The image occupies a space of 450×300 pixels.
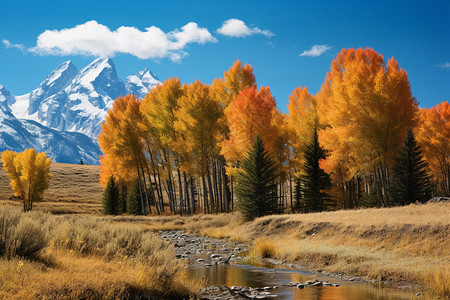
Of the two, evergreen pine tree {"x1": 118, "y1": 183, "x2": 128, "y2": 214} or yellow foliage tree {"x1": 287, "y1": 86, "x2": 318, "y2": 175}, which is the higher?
yellow foliage tree {"x1": 287, "y1": 86, "x2": 318, "y2": 175}

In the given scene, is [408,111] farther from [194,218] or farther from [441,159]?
[441,159]

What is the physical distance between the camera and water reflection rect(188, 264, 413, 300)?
8680 mm

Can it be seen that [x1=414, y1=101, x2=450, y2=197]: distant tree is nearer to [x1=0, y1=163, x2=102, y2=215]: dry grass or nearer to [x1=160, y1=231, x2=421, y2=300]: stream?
[x1=160, y1=231, x2=421, y2=300]: stream

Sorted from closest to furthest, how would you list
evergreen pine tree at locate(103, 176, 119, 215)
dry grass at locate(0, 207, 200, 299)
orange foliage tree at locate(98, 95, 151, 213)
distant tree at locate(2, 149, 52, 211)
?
Result: dry grass at locate(0, 207, 200, 299), orange foliage tree at locate(98, 95, 151, 213), evergreen pine tree at locate(103, 176, 119, 215), distant tree at locate(2, 149, 52, 211)

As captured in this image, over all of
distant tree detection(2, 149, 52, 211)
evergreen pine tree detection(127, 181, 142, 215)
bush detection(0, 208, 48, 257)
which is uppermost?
distant tree detection(2, 149, 52, 211)

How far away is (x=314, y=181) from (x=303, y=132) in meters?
5.69

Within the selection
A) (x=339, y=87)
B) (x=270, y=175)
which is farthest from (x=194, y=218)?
(x=339, y=87)

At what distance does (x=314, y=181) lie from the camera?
27.6m

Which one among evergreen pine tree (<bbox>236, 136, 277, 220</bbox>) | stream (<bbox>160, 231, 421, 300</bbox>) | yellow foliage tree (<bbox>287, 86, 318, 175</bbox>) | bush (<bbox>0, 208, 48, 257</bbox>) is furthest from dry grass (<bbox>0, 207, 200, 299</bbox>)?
yellow foliage tree (<bbox>287, 86, 318, 175</bbox>)

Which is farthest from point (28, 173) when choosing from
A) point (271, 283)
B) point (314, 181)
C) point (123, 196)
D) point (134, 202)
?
point (271, 283)

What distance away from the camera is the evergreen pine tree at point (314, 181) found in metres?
27.3

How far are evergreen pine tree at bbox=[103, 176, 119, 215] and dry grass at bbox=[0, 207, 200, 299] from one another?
1247 inches

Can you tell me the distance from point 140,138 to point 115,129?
7.71ft

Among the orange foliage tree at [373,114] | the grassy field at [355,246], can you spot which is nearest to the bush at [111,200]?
the grassy field at [355,246]
